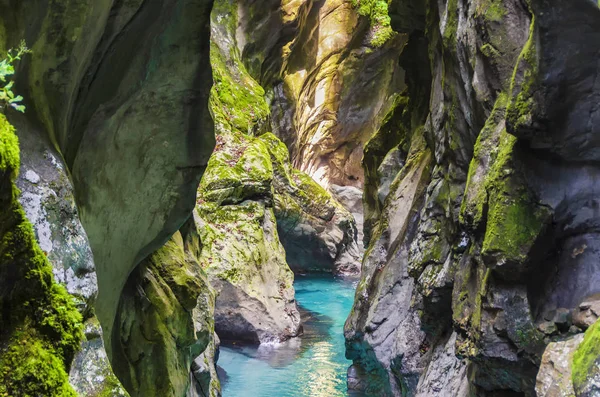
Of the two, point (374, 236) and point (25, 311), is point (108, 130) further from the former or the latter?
point (374, 236)

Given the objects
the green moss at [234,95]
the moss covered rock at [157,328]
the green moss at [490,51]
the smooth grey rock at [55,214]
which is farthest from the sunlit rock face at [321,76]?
the smooth grey rock at [55,214]

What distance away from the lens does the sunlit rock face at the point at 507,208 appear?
6684 millimetres

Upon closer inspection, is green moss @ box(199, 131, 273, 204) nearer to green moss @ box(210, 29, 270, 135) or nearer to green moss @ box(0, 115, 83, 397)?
green moss @ box(210, 29, 270, 135)

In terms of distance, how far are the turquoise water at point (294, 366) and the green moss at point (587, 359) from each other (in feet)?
35.8

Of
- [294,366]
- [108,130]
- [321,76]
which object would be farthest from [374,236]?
[321,76]

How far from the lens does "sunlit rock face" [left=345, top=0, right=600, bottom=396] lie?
6.68 meters

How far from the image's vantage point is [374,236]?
17625mm

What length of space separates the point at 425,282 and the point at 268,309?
29.1ft

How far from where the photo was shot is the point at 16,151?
10.8ft

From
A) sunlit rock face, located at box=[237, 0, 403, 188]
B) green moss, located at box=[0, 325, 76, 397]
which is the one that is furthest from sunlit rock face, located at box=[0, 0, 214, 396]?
sunlit rock face, located at box=[237, 0, 403, 188]

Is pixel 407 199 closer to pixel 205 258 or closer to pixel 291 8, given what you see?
pixel 205 258

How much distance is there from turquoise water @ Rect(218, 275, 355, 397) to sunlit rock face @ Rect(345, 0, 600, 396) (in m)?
3.75

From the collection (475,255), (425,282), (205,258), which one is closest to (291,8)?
(205,258)

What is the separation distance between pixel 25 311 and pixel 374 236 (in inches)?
573
